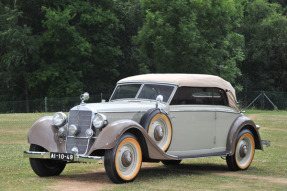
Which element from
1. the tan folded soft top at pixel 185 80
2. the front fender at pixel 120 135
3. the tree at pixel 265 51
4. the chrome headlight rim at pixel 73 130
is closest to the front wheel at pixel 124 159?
the front fender at pixel 120 135

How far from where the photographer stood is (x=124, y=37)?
199 feet

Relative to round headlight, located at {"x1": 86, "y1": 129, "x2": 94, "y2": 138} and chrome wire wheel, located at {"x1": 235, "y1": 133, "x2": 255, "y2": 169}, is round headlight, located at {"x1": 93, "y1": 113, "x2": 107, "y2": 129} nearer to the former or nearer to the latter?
round headlight, located at {"x1": 86, "y1": 129, "x2": 94, "y2": 138}

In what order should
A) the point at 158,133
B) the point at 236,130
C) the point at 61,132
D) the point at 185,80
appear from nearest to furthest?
the point at 61,132 → the point at 158,133 → the point at 185,80 → the point at 236,130

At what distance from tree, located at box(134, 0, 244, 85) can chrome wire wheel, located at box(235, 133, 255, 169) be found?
34.6 metres

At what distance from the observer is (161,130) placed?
10.8m

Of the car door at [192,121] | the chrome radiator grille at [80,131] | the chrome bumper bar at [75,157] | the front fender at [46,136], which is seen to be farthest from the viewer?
the car door at [192,121]

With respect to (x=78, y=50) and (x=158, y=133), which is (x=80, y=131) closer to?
(x=158, y=133)

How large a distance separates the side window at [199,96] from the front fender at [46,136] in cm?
255

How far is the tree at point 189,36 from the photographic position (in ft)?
157

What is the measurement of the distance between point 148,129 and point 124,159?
989 mm

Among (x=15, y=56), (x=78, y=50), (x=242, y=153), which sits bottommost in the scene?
(x=242, y=153)

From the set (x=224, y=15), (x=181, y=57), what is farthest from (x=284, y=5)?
→ (x=181, y=57)

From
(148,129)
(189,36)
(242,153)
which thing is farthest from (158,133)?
(189,36)

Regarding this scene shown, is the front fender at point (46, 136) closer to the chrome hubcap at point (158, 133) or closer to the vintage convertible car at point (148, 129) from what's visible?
the vintage convertible car at point (148, 129)
